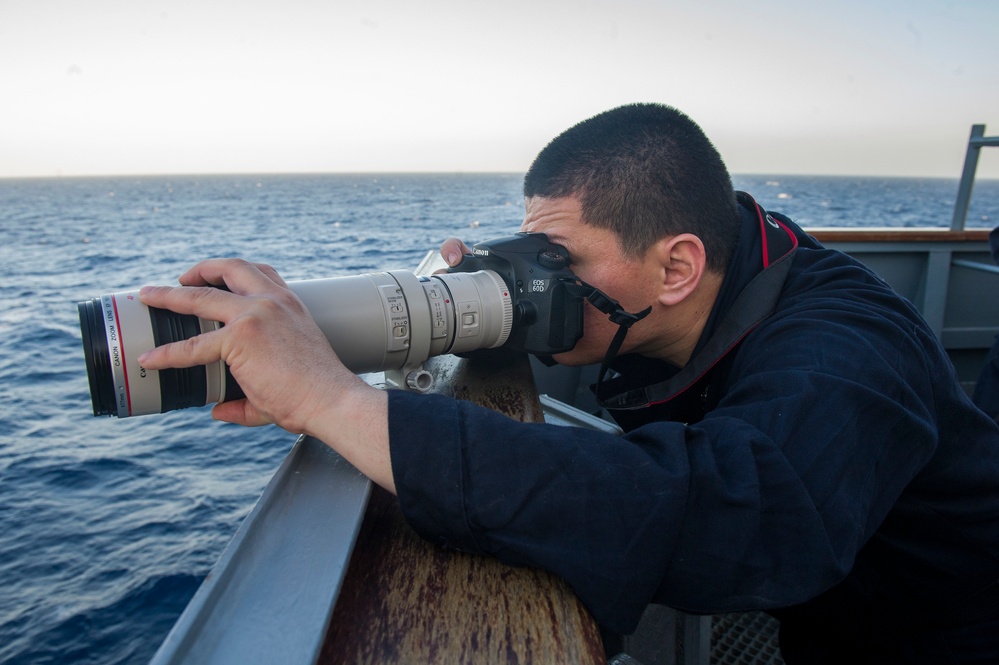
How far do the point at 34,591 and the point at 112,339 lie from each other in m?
4.67

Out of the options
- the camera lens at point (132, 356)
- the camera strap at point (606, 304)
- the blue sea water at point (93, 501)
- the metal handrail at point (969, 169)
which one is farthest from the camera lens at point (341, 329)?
the metal handrail at point (969, 169)

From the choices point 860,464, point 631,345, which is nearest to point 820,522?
point 860,464

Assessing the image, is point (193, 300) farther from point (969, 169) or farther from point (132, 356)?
point (969, 169)

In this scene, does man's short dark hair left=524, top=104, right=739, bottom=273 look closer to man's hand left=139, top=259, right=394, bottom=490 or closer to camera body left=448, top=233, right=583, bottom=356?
camera body left=448, top=233, right=583, bottom=356

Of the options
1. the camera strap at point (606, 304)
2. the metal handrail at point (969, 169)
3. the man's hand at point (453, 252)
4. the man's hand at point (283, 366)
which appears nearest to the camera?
the man's hand at point (283, 366)

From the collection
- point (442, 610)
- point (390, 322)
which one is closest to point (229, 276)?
point (390, 322)

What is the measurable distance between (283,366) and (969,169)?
455cm

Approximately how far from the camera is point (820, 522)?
802 millimetres

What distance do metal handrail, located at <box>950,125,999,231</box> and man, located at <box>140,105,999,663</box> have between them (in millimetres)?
3355

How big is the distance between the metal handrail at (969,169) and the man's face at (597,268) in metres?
3.61

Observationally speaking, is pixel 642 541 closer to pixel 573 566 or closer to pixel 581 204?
pixel 573 566

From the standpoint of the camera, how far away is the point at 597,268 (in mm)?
Answer: 1414

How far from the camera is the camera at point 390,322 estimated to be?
0.97 m

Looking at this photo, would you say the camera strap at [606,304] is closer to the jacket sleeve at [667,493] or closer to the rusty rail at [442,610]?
the jacket sleeve at [667,493]
